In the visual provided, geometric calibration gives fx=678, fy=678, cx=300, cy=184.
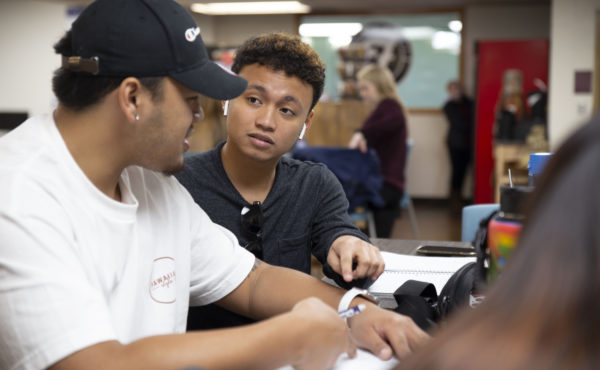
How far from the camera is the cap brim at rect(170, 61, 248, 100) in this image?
3.54 ft

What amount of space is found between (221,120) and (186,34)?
21.4ft

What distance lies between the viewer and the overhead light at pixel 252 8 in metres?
8.26

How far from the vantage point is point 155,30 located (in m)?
1.04

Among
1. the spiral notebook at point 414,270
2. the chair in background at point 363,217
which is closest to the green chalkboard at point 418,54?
the chair in background at point 363,217

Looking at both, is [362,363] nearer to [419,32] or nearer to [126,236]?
[126,236]

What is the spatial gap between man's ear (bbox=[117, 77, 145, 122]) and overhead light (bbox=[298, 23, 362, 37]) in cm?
821

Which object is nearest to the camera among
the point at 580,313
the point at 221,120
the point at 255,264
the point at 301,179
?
the point at 580,313

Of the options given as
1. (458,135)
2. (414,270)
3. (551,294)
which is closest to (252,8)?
(458,135)

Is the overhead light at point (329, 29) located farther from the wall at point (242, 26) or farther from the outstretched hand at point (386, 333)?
the outstretched hand at point (386, 333)

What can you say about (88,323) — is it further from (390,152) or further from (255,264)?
(390,152)

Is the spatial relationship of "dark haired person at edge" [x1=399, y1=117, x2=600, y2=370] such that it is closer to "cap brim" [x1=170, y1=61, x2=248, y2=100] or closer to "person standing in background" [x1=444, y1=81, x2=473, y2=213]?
"cap brim" [x1=170, y1=61, x2=248, y2=100]

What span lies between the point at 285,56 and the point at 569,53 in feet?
16.8

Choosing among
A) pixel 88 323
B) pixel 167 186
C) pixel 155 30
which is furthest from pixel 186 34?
pixel 88 323

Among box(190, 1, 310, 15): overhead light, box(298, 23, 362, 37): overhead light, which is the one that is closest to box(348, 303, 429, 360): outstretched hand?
box(190, 1, 310, 15): overhead light
